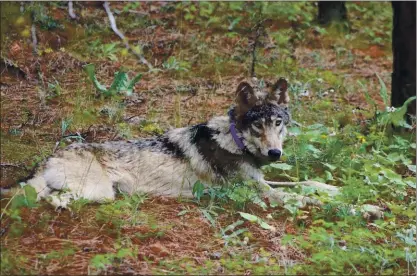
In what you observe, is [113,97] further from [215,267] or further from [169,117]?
[215,267]

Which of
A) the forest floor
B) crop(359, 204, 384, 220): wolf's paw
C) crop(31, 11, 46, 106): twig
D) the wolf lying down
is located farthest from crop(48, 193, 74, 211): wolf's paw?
crop(31, 11, 46, 106): twig

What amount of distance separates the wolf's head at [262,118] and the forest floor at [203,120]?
0.50 m

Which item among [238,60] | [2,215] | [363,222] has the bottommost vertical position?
[363,222]

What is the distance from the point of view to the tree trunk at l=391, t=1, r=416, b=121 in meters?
8.45

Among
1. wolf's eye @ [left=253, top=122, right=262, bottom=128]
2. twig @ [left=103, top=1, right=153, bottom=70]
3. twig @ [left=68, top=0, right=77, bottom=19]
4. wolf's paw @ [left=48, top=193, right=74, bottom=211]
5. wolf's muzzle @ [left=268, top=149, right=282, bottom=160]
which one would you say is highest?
twig @ [left=68, top=0, right=77, bottom=19]

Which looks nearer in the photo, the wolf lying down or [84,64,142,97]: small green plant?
the wolf lying down

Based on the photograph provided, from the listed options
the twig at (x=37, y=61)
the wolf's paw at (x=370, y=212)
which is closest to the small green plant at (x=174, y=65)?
the twig at (x=37, y=61)

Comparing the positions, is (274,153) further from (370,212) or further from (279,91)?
(370,212)

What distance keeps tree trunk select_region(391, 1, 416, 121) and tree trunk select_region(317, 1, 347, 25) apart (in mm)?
5180

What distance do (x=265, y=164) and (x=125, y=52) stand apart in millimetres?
5098

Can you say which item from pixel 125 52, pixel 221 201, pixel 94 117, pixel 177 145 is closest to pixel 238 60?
pixel 125 52

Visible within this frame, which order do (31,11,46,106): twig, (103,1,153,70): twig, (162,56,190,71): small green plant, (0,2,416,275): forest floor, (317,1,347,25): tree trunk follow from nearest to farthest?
(0,2,416,275): forest floor
(31,11,46,106): twig
(162,56,190,71): small green plant
(103,1,153,70): twig
(317,1,347,25): tree trunk

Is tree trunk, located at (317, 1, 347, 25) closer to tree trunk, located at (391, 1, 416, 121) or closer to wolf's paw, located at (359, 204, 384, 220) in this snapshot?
tree trunk, located at (391, 1, 416, 121)

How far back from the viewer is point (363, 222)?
17.8ft
